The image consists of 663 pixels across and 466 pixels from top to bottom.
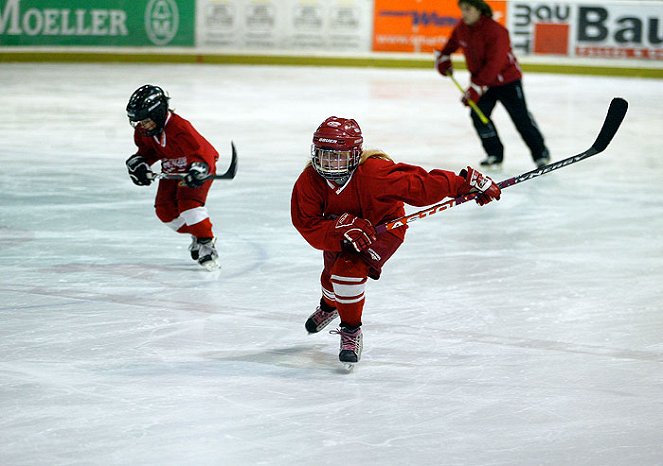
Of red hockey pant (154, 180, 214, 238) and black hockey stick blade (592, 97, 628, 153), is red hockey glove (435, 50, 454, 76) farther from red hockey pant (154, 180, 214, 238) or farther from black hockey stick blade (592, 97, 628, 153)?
black hockey stick blade (592, 97, 628, 153)

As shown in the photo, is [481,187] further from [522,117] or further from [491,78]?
[522,117]

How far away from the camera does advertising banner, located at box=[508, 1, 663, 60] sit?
13.5 metres

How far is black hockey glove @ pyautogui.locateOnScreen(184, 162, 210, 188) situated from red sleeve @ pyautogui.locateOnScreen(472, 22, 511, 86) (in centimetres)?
331

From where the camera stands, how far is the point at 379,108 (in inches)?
395

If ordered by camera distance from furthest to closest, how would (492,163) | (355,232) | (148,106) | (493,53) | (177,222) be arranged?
(492,163)
(493,53)
(177,222)
(148,106)
(355,232)

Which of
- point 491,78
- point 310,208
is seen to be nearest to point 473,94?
point 491,78

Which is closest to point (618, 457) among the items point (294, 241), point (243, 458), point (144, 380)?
point (243, 458)

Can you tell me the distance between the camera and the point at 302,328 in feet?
12.4

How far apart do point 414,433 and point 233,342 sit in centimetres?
94

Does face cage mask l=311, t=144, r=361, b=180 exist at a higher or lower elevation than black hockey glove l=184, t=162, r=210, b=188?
higher

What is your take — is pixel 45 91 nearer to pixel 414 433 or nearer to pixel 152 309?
pixel 152 309

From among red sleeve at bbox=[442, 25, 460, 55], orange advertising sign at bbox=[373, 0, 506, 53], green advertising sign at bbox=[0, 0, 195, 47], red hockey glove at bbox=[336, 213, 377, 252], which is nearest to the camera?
red hockey glove at bbox=[336, 213, 377, 252]

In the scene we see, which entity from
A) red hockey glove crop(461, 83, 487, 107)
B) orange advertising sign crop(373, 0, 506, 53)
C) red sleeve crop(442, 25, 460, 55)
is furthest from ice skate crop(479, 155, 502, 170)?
orange advertising sign crop(373, 0, 506, 53)

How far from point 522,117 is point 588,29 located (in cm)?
678
